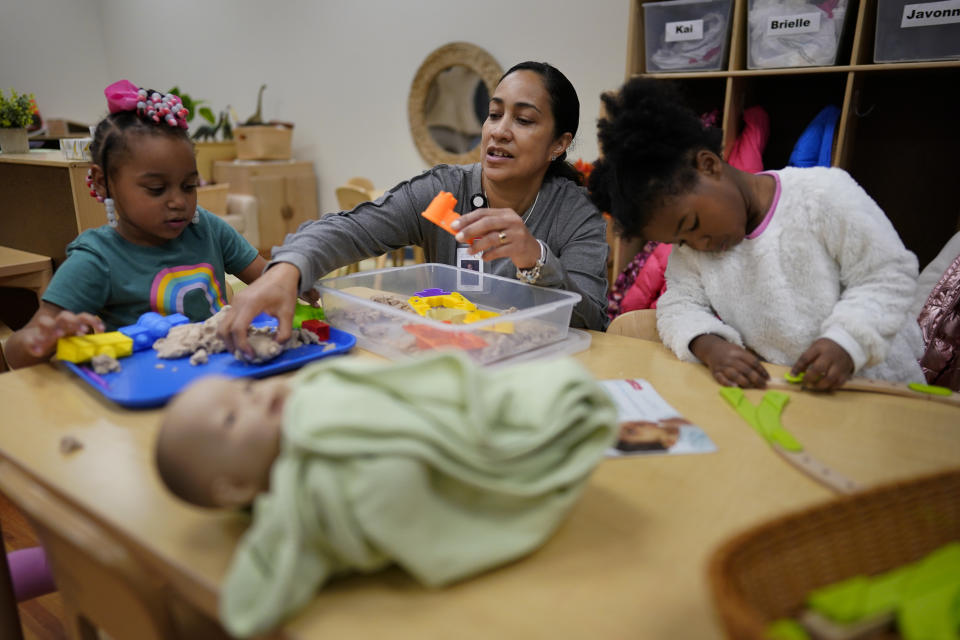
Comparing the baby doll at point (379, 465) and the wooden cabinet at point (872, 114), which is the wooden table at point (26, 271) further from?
the wooden cabinet at point (872, 114)

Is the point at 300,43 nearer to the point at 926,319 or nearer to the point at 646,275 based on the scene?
the point at 646,275

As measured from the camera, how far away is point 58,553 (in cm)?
75

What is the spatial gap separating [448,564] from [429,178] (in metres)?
1.28

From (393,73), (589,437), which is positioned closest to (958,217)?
(589,437)

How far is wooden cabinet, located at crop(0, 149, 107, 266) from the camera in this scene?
2.16 m

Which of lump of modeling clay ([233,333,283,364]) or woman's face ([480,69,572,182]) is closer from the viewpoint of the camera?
lump of modeling clay ([233,333,283,364])

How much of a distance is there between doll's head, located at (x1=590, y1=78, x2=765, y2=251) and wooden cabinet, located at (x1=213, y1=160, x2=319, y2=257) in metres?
3.99

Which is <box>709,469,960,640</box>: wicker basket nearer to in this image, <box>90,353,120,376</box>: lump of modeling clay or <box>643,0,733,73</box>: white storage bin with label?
<box>90,353,120,376</box>: lump of modeling clay

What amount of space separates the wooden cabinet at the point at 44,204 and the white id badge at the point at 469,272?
1434 mm

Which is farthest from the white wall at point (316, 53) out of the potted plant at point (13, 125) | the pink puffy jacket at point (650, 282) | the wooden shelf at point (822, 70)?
the potted plant at point (13, 125)

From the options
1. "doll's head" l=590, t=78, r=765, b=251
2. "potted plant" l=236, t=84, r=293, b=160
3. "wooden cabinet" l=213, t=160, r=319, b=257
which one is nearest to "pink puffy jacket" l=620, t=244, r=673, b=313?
"doll's head" l=590, t=78, r=765, b=251

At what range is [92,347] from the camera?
1.12 meters

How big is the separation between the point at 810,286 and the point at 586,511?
2.58 ft

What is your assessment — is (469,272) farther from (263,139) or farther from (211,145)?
(211,145)
